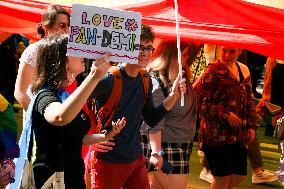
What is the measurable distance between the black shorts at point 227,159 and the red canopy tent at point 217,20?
0.94 m

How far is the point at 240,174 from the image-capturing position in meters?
6.19

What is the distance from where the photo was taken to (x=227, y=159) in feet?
20.0

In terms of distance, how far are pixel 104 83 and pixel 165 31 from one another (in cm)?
133

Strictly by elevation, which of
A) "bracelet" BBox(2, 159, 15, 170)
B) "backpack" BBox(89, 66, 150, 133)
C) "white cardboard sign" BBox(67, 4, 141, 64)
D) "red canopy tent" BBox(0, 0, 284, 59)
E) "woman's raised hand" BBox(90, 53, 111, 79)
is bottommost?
"bracelet" BBox(2, 159, 15, 170)

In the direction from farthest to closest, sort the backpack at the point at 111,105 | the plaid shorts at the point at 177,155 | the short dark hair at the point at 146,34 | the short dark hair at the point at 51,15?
the plaid shorts at the point at 177,155 → the short dark hair at the point at 51,15 → the short dark hair at the point at 146,34 → the backpack at the point at 111,105

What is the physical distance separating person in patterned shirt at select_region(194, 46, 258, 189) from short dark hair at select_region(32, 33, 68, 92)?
96.3 inches

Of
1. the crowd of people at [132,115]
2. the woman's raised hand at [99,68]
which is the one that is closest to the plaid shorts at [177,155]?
the crowd of people at [132,115]

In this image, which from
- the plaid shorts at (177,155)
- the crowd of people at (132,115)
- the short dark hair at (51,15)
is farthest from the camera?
the plaid shorts at (177,155)

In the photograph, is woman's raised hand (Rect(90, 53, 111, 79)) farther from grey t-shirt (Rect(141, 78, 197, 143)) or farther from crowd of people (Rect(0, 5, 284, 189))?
grey t-shirt (Rect(141, 78, 197, 143))

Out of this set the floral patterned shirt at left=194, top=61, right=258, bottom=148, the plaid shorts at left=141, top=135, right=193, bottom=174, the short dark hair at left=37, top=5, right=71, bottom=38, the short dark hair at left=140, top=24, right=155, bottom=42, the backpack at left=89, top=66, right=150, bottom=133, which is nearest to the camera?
the backpack at left=89, top=66, right=150, bottom=133

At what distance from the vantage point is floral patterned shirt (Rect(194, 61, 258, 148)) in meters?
6.01

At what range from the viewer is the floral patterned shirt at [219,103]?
601 cm

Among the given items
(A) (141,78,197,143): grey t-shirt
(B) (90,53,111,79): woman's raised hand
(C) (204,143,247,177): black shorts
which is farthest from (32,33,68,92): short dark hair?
(C) (204,143,247,177): black shorts

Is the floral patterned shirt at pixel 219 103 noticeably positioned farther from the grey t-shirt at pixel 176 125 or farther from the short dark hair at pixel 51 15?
the short dark hair at pixel 51 15
